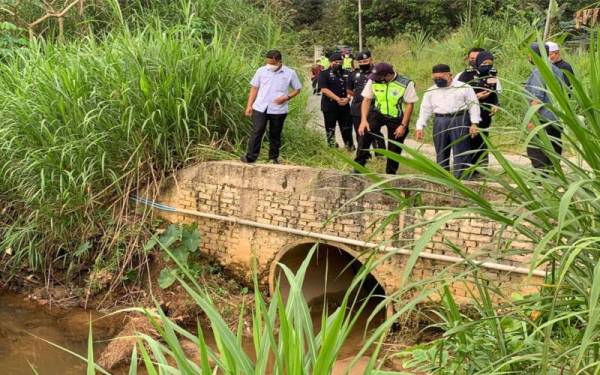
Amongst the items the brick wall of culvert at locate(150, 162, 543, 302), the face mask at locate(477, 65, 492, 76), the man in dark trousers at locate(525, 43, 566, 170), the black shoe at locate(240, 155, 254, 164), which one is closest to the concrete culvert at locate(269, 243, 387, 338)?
the brick wall of culvert at locate(150, 162, 543, 302)

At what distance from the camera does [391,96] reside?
585cm

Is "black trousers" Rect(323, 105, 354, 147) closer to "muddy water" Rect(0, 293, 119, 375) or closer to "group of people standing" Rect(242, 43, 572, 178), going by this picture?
"group of people standing" Rect(242, 43, 572, 178)

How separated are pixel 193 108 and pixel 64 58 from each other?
1710 mm

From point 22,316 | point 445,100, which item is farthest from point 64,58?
point 445,100

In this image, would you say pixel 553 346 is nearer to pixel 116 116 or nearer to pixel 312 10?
pixel 116 116

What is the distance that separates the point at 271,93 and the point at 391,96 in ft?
4.06

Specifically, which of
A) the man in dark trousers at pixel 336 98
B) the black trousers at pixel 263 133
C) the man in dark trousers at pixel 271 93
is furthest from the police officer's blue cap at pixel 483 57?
the man in dark trousers at pixel 336 98

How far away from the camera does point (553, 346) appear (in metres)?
2.04

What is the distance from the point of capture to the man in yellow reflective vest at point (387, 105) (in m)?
5.79

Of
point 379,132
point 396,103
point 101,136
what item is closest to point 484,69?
point 396,103

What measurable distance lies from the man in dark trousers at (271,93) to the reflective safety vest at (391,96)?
3.18ft

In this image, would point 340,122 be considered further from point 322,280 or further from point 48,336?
point 48,336

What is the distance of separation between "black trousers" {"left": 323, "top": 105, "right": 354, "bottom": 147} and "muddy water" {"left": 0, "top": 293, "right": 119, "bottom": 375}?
342 cm

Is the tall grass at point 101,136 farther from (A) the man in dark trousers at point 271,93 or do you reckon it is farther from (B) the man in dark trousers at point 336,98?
(B) the man in dark trousers at point 336,98
